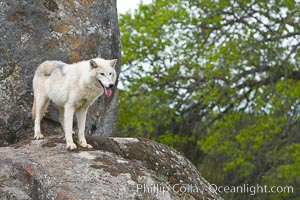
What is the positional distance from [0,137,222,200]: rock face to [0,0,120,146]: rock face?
1.82m

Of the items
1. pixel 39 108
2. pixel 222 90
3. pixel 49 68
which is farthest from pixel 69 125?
pixel 222 90

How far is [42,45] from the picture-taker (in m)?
10.7

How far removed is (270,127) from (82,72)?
10770 millimetres

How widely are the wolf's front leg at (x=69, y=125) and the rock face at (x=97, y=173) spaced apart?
0.10 m

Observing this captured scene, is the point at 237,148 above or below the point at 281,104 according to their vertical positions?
below

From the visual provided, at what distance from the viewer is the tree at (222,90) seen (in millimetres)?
18047

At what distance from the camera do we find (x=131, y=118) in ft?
65.6

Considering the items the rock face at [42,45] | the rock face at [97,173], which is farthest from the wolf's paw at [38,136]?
the rock face at [42,45]

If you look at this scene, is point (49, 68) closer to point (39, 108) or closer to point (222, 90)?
point (39, 108)

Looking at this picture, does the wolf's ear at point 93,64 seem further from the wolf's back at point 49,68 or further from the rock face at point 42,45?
the rock face at point 42,45

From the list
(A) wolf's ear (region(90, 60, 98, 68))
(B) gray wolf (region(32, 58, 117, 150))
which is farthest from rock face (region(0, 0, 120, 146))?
(A) wolf's ear (region(90, 60, 98, 68))

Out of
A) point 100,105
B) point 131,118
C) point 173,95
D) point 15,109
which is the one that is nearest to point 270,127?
point 173,95

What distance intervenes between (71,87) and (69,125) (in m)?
0.51

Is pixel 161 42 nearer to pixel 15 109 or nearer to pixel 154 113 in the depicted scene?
pixel 154 113
